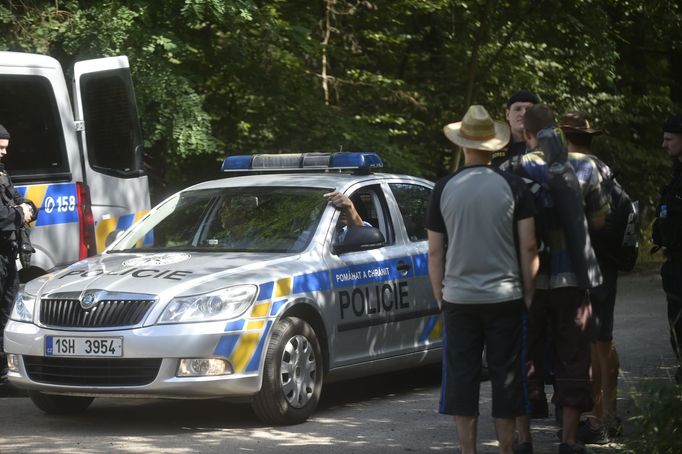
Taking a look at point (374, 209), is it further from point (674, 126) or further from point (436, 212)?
point (436, 212)

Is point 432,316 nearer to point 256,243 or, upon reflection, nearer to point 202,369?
point 256,243

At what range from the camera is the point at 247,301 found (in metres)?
7.63

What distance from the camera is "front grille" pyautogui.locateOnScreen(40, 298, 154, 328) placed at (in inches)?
298

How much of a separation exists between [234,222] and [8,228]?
5.69ft

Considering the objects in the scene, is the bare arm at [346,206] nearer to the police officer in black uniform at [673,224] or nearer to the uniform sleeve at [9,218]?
the police officer in black uniform at [673,224]

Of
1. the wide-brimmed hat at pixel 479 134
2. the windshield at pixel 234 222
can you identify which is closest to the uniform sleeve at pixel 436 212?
the wide-brimmed hat at pixel 479 134

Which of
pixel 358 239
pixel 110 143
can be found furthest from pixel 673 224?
pixel 110 143

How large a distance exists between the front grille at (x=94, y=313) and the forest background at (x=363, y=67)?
614 cm

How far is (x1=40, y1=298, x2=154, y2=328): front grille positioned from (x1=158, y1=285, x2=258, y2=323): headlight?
147 millimetres

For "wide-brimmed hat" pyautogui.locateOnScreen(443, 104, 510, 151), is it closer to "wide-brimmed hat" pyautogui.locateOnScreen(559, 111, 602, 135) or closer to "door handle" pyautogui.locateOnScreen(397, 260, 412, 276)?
"wide-brimmed hat" pyautogui.locateOnScreen(559, 111, 602, 135)

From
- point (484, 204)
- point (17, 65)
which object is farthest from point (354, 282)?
point (17, 65)

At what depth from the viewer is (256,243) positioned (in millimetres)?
8492

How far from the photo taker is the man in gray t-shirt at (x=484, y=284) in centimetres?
608

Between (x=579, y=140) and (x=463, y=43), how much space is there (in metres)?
13.6
